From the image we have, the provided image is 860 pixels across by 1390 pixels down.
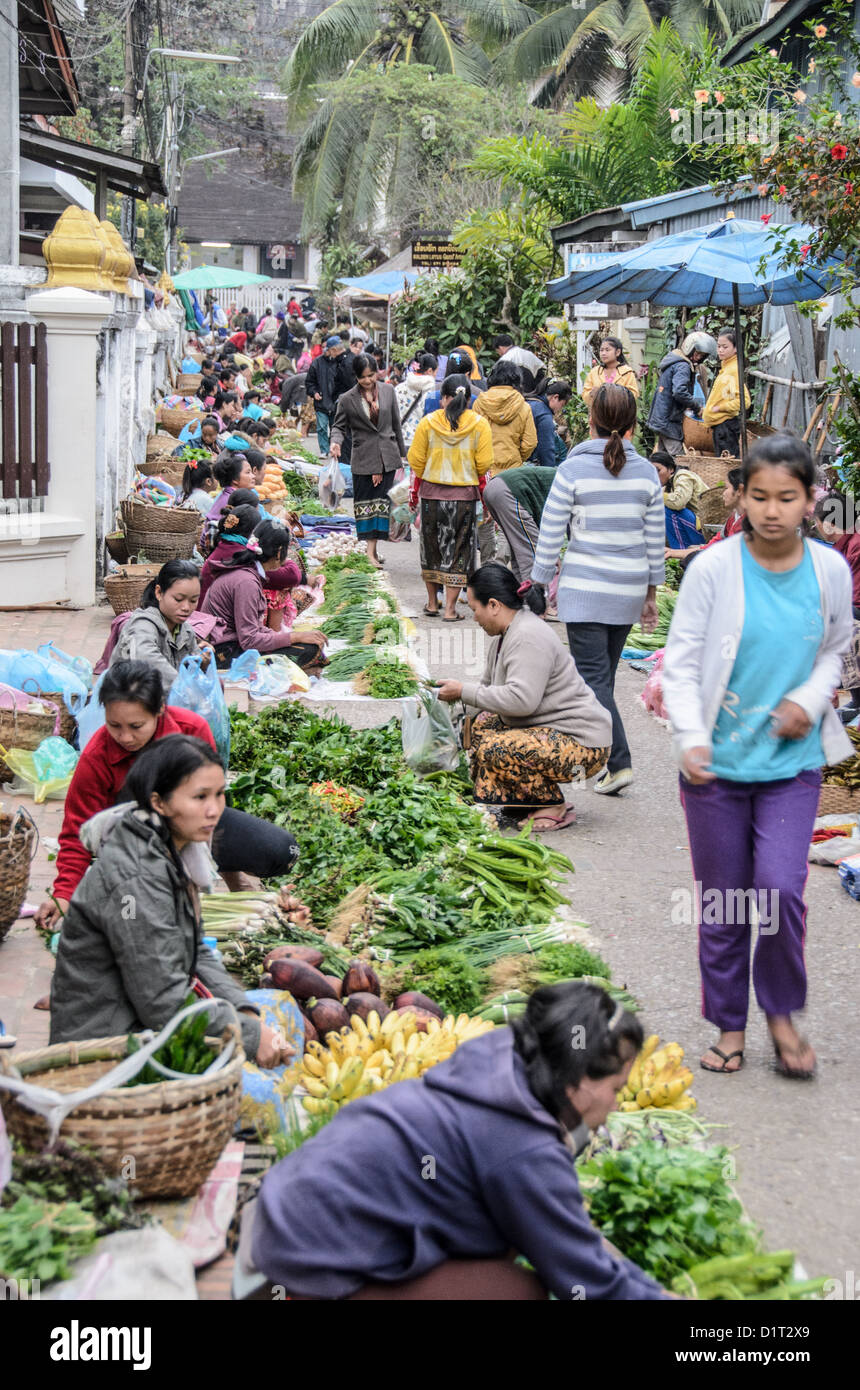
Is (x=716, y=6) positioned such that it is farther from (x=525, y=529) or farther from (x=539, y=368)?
(x=525, y=529)

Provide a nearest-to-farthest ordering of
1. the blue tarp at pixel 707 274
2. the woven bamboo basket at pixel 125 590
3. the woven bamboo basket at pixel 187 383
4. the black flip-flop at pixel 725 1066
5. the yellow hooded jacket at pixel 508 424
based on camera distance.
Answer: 1. the black flip-flop at pixel 725 1066
2. the woven bamboo basket at pixel 125 590
3. the blue tarp at pixel 707 274
4. the yellow hooded jacket at pixel 508 424
5. the woven bamboo basket at pixel 187 383

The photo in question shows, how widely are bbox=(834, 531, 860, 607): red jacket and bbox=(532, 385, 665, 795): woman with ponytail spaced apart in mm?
982

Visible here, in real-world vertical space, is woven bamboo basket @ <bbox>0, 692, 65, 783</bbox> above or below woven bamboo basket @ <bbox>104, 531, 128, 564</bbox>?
below

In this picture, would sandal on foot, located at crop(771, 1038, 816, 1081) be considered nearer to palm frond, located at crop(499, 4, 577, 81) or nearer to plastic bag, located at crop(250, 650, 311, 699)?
plastic bag, located at crop(250, 650, 311, 699)

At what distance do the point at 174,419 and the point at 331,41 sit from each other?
22.7 m

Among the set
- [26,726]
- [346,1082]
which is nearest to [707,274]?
[26,726]

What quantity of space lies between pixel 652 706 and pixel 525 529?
2325mm

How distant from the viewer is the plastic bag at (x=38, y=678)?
306 inches

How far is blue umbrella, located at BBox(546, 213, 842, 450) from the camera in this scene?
11031 mm

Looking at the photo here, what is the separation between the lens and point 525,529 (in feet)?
36.0

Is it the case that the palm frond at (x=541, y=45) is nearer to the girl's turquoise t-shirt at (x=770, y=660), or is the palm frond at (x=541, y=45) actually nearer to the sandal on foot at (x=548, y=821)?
the sandal on foot at (x=548, y=821)

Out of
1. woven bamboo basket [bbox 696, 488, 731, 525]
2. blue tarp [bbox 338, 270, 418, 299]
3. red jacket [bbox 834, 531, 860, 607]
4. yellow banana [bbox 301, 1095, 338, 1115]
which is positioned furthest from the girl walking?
blue tarp [bbox 338, 270, 418, 299]

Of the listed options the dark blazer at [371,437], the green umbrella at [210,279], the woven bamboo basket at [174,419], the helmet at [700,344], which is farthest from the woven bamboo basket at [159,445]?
the green umbrella at [210,279]

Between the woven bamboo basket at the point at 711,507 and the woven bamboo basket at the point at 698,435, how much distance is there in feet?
4.70
